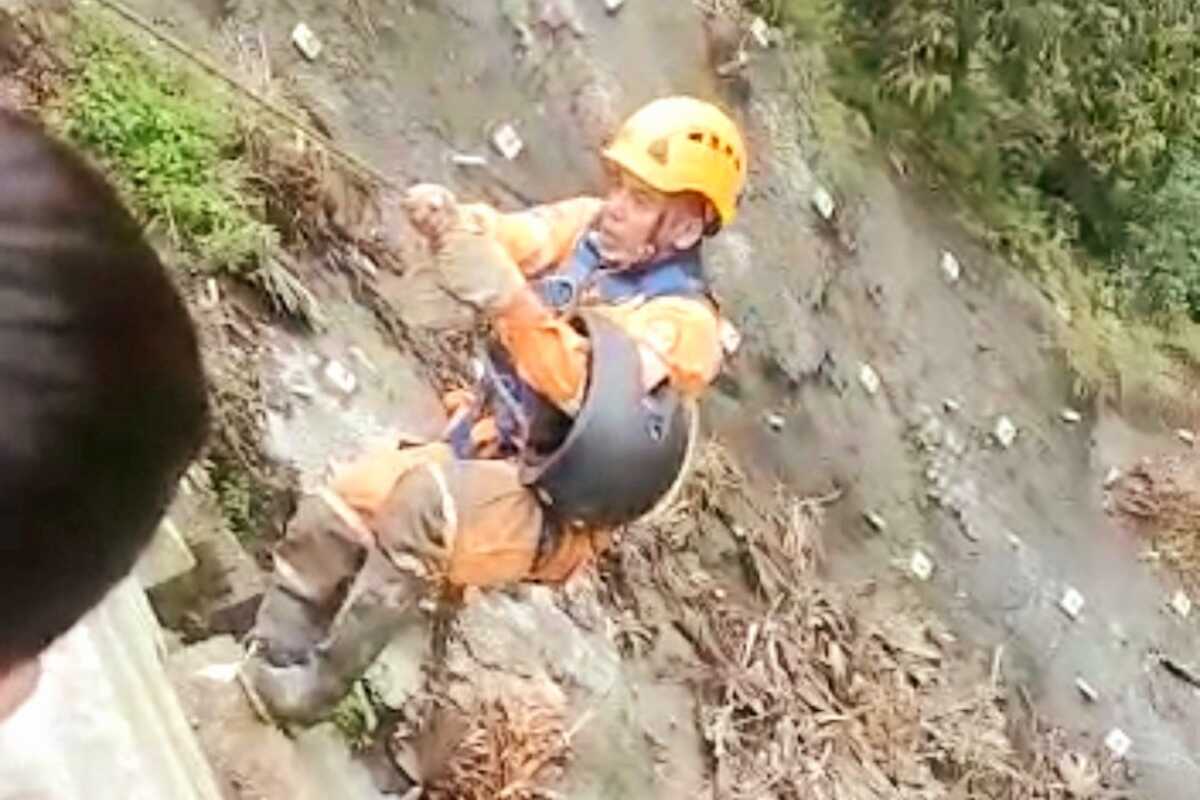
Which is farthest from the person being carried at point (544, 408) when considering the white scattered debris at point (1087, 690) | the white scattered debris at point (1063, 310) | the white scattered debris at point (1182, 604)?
the white scattered debris at point (1063, 310)

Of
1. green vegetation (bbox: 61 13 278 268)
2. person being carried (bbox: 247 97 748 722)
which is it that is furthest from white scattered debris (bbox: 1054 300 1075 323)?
person being carried (bbox: 247 97 748 722)

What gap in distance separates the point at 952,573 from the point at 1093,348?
4.36 feet

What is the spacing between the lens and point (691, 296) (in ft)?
12.8

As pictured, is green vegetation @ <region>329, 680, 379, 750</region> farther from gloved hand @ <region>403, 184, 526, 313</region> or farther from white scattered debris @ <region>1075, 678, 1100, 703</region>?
white scattered debris @ <region>1075, 678, 1100, 703</region>

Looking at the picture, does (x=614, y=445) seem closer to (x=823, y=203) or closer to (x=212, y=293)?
(x=212, y=293)

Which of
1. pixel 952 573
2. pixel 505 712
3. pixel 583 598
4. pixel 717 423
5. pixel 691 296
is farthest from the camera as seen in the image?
pixel 952 573

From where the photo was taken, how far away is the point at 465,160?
6.80 metres

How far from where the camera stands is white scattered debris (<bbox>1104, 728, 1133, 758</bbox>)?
7723 mm

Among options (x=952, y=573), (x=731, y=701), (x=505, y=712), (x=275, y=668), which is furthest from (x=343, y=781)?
(x=952, y=573)

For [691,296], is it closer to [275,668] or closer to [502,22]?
[275,668]

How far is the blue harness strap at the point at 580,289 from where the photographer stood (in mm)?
3883

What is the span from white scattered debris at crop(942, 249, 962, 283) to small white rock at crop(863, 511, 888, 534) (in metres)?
1.06

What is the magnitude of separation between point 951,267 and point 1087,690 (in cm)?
146

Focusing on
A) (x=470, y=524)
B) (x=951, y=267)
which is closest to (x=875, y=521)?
(x=951, y=267)
